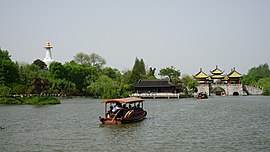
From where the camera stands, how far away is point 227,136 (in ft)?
58.2

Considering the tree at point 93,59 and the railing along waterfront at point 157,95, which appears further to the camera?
the tree at point 93,59

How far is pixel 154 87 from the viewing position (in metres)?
62.4

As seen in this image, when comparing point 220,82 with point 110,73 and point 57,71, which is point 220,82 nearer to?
point 110,73

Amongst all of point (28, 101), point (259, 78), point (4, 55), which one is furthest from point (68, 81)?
point (259, 78)

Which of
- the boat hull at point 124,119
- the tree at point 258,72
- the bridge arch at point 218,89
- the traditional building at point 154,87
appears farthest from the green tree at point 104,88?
the tree at point 258,72

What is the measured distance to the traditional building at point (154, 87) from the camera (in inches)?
2448

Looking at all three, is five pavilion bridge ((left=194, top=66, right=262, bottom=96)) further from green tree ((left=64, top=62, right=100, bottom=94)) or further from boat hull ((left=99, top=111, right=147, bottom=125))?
boat hull ((left=99, top=111, right=147, bottom=125))

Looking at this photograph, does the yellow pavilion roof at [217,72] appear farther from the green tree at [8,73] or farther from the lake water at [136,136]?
the lake water at [136,136]

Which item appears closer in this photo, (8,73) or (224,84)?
(8,73)

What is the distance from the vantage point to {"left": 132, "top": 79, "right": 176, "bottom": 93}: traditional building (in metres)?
62.2

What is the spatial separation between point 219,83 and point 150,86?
19092 millimetres

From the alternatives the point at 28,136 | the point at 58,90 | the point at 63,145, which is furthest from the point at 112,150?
the point at 58,90

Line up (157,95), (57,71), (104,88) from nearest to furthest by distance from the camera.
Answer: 1. (104,88)
2. (157,95)
3. (57,71)

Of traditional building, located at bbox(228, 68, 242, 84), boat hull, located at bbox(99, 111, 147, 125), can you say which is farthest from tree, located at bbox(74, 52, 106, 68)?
boat hull, located at bbox(99, 111, 147, 125)
